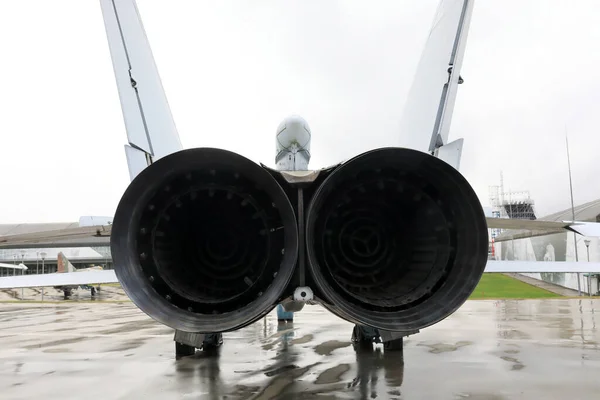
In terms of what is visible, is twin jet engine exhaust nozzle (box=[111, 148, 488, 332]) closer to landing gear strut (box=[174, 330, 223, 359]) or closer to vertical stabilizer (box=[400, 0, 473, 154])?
vertical stabilizer (box=[400, 0, 473, 154])

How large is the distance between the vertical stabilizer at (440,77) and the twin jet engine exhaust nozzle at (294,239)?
914 mm

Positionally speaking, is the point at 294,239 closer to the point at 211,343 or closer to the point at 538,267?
the point at 538,267

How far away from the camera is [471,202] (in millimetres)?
2756

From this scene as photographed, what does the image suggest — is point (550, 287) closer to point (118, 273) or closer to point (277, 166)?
point (277, 166)

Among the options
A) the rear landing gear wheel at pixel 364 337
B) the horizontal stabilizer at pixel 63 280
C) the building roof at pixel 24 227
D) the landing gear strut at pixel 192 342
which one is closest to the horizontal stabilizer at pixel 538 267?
the rear landing gear wheel at pixel 364 337

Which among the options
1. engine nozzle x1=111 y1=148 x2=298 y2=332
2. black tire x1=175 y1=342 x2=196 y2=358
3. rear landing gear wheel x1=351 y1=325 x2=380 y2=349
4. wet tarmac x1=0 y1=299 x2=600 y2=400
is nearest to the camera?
engine nozzle x1=111 y1=148 x2=298 y2=332

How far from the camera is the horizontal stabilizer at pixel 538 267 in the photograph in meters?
4.56

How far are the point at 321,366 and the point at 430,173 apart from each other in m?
2.74

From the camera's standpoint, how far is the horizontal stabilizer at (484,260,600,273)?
4562mm

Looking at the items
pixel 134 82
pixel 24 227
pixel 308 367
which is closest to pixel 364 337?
pixel 308 367

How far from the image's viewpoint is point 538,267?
4.76 m

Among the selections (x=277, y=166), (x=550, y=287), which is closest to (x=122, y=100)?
(x=277, y=166)

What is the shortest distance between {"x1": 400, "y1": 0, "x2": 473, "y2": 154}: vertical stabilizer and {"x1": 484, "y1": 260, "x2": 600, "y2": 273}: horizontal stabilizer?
5.00 feet

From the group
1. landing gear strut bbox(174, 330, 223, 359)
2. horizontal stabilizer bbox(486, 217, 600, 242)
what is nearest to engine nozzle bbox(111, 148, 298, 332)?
landing gear strut bbox(174, 330, 223, 359)
